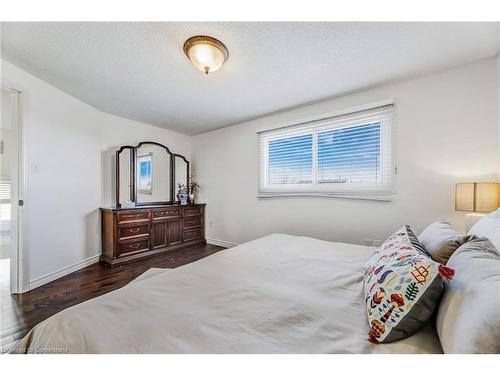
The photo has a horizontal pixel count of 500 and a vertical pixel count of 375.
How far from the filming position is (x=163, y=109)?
3.10 meters

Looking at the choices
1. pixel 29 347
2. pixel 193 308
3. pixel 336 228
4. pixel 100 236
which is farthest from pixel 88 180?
pixel 336 228

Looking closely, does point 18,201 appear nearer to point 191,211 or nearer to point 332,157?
point 191,211

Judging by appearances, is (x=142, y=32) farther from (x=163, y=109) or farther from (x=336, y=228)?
(x=336, y=228)

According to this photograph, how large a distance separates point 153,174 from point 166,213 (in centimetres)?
74

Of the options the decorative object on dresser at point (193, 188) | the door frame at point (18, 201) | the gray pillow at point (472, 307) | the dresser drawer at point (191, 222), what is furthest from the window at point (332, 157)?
the door frame at point (18, 201)

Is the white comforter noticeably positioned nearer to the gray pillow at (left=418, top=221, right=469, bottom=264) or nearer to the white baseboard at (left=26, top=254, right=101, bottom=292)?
the gray pillow at (left=418, top=221, right=469, bottom=264)

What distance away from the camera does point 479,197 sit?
5.52 ft

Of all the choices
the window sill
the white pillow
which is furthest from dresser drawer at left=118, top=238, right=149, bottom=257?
the white pillow

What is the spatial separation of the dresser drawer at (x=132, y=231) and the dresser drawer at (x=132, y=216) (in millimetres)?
98

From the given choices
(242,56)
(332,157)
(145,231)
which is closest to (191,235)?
(145,231)

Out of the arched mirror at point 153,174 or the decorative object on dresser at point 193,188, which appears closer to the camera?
the arched mirror at point 153,174

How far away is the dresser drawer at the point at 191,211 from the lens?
3.84 metres

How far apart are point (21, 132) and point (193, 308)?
260 cm

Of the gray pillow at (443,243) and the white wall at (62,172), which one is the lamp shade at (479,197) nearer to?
the gray pillow at (443,243)
